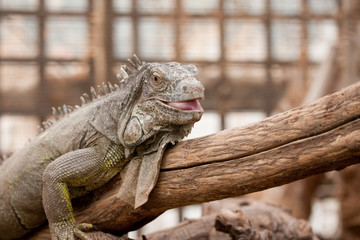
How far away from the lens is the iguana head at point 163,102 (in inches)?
140

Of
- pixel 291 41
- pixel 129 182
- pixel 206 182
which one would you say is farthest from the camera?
pixel 291 41

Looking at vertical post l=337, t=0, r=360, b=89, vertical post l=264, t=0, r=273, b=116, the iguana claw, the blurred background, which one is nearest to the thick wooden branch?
the iguana claw

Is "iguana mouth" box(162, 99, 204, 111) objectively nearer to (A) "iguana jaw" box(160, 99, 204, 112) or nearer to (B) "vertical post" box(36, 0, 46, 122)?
(A) "iguana jaw" box(160, 99, 204, 112)

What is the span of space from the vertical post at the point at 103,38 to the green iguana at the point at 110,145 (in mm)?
3869

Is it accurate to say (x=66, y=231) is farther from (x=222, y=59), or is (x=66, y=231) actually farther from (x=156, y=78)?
(x=222, y=59)

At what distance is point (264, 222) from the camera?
16.3 feet

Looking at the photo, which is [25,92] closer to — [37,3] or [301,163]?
[37,3]

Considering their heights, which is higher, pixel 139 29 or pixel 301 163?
pixel 139 29

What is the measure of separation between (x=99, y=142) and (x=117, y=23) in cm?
475

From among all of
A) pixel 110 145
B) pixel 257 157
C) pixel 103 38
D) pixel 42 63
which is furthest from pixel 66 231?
pixel 103 38

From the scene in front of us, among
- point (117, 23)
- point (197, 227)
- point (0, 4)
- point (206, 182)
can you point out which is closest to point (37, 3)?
point (0, 4)

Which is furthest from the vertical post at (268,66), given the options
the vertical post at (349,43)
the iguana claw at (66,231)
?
the iguana claw at (66,231)

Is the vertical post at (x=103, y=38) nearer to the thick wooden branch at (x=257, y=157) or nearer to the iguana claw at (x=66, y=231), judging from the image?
the thick wooden branch at (x=257, y=157)

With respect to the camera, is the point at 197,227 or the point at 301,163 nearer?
the point at 301,163
